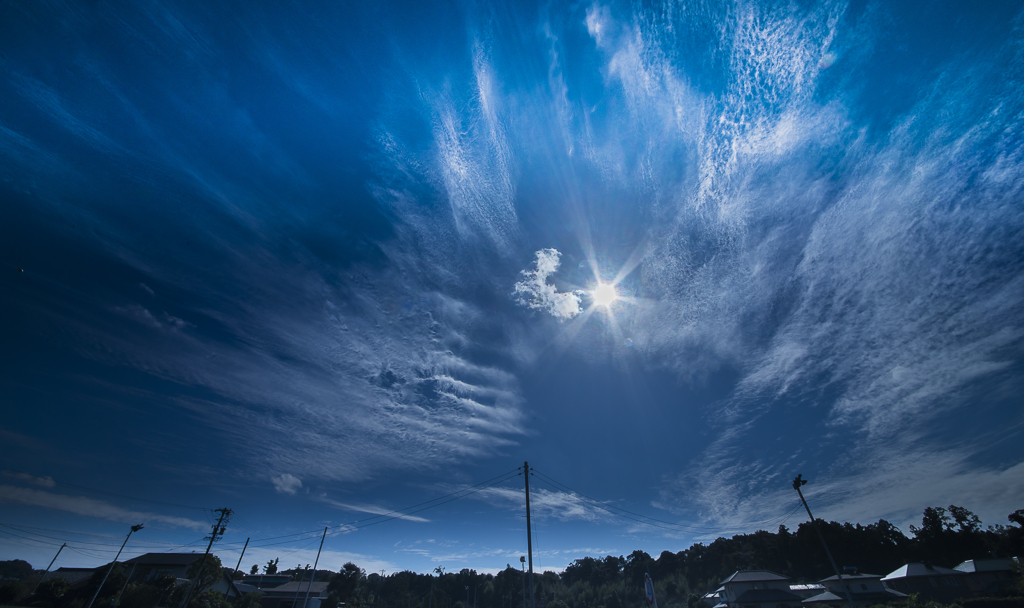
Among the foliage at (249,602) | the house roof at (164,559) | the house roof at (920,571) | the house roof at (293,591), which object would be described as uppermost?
the house roof at (164,559)

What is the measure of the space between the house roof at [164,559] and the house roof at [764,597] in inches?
3047

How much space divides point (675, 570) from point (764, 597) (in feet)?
177

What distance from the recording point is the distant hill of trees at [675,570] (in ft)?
153

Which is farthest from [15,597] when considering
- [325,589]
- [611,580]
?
[611,580]

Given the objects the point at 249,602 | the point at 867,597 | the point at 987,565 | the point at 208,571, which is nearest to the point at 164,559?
the point at 249,602

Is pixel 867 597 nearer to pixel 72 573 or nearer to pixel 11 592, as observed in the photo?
pixel 11 592

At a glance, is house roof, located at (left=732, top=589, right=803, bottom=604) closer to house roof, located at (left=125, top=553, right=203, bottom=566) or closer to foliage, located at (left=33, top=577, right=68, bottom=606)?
house roof, located at (left=125, top=553, right=203, bottom=566)

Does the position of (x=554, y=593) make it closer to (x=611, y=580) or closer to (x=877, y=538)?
(x=611, y=580)

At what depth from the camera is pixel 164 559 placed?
54250 mm

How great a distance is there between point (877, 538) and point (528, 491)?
81.1m

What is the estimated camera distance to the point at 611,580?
92062mm

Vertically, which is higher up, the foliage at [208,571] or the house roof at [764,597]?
the foliage at [208,571]

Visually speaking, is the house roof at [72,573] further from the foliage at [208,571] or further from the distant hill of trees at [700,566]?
the distant hill of trees at [700,566]

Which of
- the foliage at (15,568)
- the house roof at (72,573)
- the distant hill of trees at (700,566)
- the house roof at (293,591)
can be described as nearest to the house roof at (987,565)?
the distant hill of trees at (700,566)
